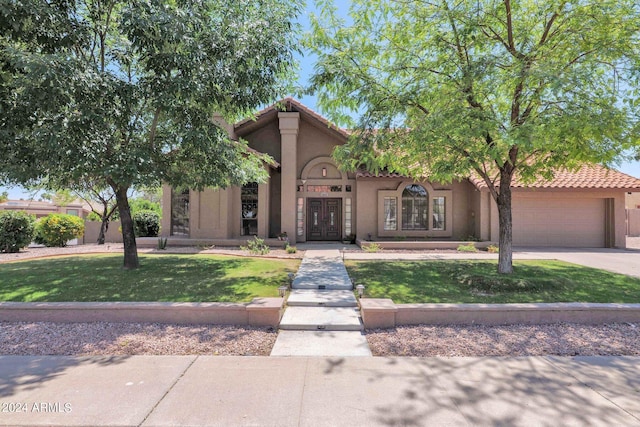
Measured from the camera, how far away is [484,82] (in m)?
7.32

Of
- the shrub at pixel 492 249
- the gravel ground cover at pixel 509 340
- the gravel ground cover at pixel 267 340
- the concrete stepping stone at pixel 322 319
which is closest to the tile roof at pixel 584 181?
the shrub at pixel 492 249

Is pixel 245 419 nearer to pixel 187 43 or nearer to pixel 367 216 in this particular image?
pixel 187 43

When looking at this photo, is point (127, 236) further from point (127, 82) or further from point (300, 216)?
point (300, 216)

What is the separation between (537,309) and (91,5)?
11.8 meters

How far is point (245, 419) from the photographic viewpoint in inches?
130

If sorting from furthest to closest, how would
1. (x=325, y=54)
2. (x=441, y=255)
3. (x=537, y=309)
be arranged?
1. (x=441, y=255)
2. (x=325, y=54)
3. (x=537, y=309)

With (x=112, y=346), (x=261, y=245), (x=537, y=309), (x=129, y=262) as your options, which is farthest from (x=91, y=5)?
(x=537, y=309)

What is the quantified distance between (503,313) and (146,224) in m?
18.3

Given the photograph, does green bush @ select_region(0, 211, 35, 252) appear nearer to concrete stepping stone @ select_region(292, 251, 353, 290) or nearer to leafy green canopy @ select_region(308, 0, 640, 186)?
concrete stepping stone @ select_region(292, 251, 353, 290)

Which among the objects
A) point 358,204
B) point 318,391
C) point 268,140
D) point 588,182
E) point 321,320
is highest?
point 268,140

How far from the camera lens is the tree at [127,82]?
22.0 feet

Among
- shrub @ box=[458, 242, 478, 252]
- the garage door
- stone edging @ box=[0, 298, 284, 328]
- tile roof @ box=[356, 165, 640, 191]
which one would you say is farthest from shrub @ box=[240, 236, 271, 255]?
the garage door

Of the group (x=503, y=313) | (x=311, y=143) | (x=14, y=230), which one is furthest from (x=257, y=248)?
(x=14, y=230)

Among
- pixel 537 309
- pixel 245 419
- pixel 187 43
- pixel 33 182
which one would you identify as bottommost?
pixel 245 419
